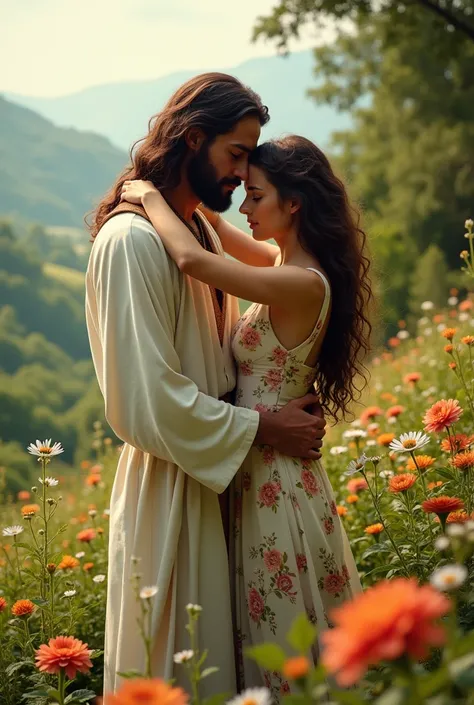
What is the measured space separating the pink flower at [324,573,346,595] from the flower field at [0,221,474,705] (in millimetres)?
140

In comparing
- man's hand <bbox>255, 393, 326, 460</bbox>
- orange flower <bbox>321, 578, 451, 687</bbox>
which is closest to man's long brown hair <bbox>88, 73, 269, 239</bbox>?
man's hand <bbox>255, 393, 326, 460</bbox>

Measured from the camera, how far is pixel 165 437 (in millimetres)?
2205

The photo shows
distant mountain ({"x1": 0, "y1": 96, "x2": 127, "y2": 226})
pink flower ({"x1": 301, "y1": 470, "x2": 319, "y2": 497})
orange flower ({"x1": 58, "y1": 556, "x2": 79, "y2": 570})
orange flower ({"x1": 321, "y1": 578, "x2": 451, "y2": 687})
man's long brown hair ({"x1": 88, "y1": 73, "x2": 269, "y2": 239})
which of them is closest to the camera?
orange flower ({"x1": 321, "y1": 578, "x2": 451, "y2": 687})

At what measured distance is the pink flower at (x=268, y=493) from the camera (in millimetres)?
2373

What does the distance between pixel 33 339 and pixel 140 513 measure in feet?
93.5

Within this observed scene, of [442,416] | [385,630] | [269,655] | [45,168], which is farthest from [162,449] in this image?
[45,168]

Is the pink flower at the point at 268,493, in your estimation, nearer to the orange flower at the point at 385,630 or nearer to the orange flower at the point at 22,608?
the orange flower at the point at 22,608

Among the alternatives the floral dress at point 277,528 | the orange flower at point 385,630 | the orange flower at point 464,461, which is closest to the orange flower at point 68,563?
the floral dress at point 277,528

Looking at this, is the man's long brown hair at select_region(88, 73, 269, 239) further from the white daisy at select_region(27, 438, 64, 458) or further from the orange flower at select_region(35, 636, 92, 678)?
the orange flower at select_region(35, 636, 92, 678)

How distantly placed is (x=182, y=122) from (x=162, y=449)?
3.27 ft

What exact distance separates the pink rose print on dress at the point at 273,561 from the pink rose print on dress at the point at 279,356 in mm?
527

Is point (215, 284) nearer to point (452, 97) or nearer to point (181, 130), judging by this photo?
point (181, 130)

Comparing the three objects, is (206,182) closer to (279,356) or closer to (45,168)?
(279,356)

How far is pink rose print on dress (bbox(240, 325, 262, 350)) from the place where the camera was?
99.3 inches
